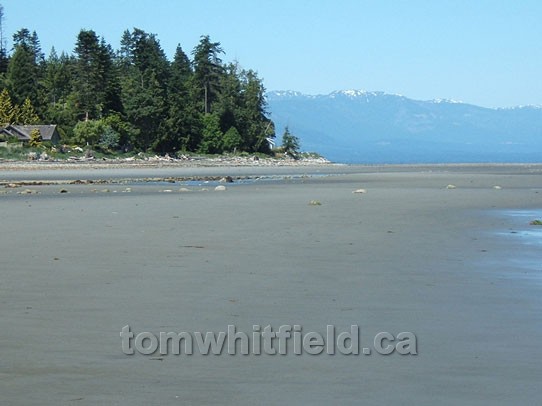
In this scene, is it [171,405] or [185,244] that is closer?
[171,405]

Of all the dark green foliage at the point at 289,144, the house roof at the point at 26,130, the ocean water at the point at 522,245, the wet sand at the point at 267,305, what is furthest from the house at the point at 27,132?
the ocean water at the point at 522,245

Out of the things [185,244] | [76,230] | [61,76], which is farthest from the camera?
[61,76]

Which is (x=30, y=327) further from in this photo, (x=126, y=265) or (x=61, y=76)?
(x=61, y=76)

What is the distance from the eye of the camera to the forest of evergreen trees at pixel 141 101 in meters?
88.1

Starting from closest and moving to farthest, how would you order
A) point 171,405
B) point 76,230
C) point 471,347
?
1. point 171,405
2. point 471,347
3. point 76,230

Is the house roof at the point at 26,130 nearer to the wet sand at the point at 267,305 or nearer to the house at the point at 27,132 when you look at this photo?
the house at the point at 27,132

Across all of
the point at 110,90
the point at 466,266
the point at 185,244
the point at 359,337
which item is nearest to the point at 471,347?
the point at 359,337

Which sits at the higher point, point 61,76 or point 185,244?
point 61,76

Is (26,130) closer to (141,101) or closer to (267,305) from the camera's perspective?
(141,101)

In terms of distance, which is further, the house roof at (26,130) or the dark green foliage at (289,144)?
the dark green foliage at (289,144)

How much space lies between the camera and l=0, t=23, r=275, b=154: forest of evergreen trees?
8812cm

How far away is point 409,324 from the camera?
7336 mm

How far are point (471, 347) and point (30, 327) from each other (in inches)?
142

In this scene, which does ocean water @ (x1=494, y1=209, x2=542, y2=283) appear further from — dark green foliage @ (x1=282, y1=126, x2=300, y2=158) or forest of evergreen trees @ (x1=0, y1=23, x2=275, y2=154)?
dark green foliage @ (x1=282, y1=126, x2=300, y2=158)
